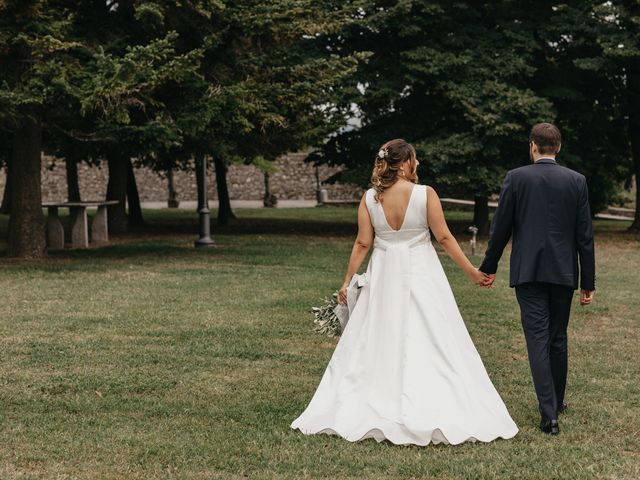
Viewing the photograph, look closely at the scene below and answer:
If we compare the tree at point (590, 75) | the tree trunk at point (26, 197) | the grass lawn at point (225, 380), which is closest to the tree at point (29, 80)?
the tree trunk at point (26, 197)

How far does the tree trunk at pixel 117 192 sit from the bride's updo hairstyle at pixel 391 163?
1992cm

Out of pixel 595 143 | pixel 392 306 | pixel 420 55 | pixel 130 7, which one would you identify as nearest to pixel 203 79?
pixel 130 7

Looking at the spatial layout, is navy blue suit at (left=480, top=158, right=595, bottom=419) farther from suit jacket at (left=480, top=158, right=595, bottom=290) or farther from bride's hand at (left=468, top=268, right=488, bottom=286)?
bride's hand at (left=468, top=268, right=488, bottom=286)

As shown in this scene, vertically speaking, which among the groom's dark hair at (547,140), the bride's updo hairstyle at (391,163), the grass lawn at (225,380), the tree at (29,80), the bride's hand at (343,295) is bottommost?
the grass lawn at (225,380)

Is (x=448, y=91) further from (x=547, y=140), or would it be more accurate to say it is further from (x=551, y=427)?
(x=551, y=427)

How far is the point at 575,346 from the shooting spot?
32.9 feet

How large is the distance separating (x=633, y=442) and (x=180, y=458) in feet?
9.35

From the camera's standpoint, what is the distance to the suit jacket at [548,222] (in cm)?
650

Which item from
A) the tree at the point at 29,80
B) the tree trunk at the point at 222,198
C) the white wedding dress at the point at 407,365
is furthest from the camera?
the tree trunk at the point at 222,198

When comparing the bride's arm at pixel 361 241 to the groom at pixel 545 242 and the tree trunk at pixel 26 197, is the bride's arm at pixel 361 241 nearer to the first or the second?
the groom at pixel 545 242

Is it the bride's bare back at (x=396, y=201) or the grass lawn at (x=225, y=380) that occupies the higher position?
the bride's bare back at (x=396, y=201)

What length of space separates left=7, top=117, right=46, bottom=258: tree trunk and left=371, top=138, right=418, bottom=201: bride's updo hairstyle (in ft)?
42.7

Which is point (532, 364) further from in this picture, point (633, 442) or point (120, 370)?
point (120, 370)

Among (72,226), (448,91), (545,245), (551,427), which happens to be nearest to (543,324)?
(545,245)
